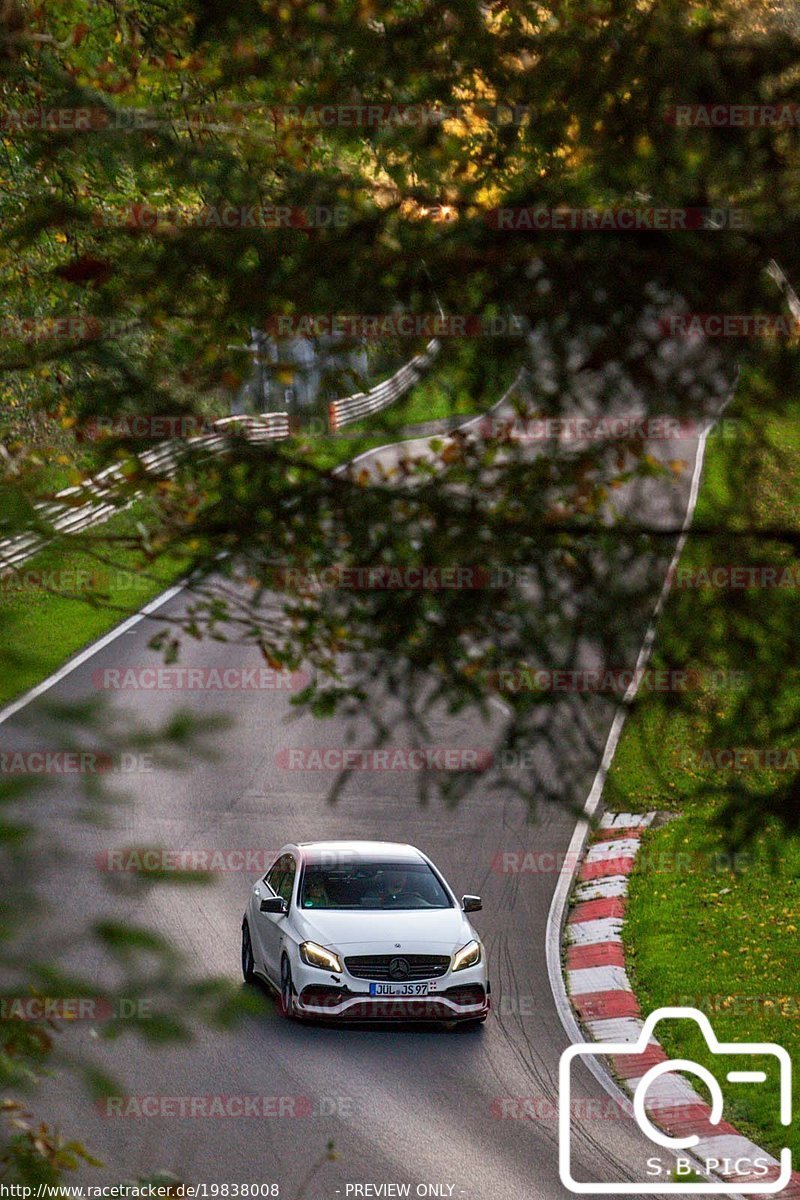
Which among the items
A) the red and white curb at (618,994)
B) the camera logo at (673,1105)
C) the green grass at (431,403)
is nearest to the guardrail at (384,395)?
the green grass at (431,403)

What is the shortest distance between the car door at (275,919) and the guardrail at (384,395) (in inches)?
314

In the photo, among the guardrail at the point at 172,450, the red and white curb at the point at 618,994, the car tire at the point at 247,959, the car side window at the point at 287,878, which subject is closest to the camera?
the guardrail at the point at 172,450

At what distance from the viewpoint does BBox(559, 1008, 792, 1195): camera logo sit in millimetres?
10023

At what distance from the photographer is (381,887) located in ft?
44.1

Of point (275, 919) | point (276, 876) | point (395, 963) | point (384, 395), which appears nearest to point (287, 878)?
point (276, 876)

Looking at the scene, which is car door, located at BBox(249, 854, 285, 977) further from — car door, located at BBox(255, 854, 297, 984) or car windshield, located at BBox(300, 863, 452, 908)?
car windshield, located at BBox(300, 863, 452, 908)

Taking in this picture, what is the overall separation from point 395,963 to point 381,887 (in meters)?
0.84

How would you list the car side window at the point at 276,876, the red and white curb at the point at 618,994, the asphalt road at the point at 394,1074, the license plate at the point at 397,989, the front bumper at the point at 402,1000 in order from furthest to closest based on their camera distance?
the car side window at the point at 276,876 < the license plate at the point at 397,989 < the front bumper at the point at 402,1000 < the red and white curb at the point at 618,994 < the asphalt road at the point at 394,1074

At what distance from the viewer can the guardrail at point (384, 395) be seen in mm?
5449

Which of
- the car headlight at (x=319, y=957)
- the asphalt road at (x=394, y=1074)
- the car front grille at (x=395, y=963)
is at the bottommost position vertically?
the asphalt road at (x=394, y=1074)

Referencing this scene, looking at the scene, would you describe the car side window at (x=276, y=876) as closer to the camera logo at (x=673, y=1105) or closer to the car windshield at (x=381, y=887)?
the car windshield at (x=381, y=887)

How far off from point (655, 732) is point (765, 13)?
9.08 feet

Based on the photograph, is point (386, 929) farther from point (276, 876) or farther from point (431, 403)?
point (431, 403)

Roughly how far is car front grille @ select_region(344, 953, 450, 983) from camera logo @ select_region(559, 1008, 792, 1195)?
133cm
